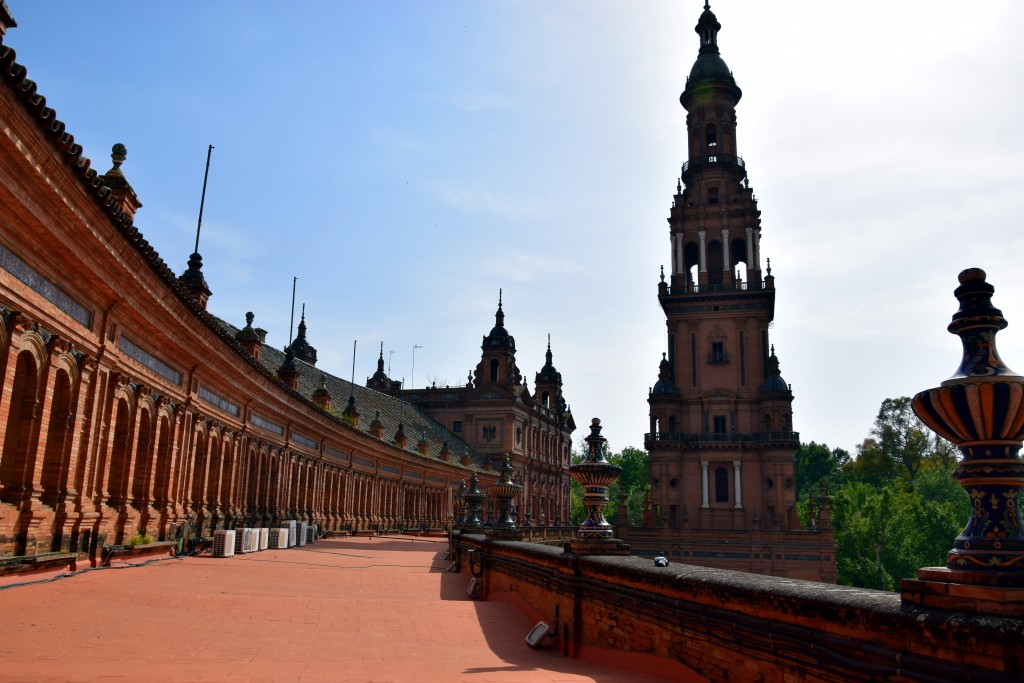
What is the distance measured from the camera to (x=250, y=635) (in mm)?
9258

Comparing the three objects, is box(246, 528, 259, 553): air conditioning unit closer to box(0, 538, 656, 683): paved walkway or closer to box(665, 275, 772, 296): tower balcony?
box(0, 538, 656, 683): paved walkway

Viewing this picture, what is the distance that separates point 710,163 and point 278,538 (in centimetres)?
5487

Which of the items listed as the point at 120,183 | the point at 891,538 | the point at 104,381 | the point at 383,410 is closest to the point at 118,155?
the point at 120,183

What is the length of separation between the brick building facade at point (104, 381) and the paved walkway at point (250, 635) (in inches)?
94.2

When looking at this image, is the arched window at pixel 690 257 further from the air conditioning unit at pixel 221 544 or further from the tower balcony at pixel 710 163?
the air conditioning unit at pixel 221 544

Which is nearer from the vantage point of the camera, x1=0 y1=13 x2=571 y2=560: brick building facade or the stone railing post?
the stone railing post

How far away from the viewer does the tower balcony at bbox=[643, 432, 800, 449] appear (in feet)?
207

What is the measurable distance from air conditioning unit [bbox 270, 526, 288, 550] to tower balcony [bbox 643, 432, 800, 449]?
135 feet

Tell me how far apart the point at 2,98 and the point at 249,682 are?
27.5ft

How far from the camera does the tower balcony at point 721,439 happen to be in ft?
207

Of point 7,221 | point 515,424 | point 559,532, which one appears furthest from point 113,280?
point 515,424

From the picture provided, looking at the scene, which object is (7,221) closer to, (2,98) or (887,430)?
(2,98)

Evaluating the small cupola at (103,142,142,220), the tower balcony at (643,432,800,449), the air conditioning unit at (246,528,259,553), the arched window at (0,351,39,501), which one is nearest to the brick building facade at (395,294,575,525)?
the tower balcony at (643,432,800,449)

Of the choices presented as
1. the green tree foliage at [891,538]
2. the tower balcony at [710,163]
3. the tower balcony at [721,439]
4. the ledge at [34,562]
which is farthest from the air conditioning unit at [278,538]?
the tower balcony at [710,163]
